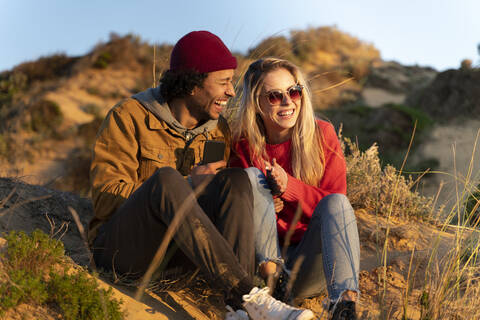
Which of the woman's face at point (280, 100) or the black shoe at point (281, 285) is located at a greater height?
the woman's face at point (280, 100)

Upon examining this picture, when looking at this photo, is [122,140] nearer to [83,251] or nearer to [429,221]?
[83,251]

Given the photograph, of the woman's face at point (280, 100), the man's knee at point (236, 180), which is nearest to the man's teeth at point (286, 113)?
the woman's face at point (280, 100)

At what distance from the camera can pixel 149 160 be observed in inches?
124

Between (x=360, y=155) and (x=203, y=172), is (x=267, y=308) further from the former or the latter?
(x=360, y=155)

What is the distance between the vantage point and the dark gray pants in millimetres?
2408

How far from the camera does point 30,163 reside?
40.4ft

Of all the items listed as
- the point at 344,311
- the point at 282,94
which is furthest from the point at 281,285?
the point at 282,94

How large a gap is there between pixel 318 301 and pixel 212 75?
65.8 inches

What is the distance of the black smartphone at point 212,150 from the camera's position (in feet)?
10.2

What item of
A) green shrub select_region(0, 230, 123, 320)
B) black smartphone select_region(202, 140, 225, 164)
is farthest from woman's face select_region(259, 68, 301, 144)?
green shrub select_region(0, 230, 123, 320)

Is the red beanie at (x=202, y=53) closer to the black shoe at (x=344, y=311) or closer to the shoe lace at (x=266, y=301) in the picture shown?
the shoe lace at (x=266, y=301)

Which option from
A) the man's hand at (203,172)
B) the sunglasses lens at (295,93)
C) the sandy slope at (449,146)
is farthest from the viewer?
the sandy slope at (449,146)

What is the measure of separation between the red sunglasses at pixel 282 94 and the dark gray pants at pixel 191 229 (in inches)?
31.1

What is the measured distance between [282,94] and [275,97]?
0.17 ft
